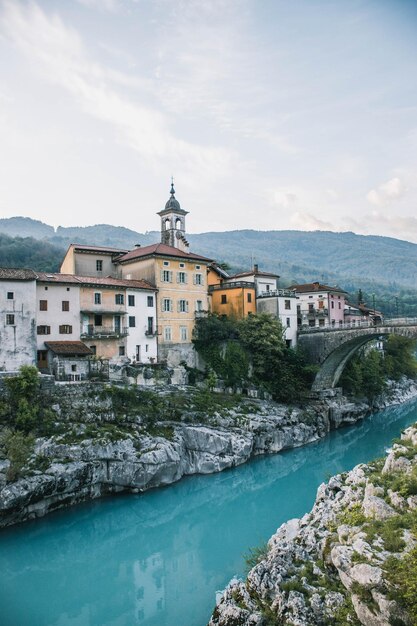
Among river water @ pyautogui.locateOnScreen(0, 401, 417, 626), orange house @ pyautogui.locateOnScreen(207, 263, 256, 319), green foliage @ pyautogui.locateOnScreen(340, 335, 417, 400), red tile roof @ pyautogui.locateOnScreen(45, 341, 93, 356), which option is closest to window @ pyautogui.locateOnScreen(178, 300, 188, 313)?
orange house @ pyautogui.locateOnScreen(207, 263, 256, 319)

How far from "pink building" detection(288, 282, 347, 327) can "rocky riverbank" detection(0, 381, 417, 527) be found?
2215 cm

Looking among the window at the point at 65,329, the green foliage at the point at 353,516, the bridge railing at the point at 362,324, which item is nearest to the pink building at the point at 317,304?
the bridge railing at the point at 362,324

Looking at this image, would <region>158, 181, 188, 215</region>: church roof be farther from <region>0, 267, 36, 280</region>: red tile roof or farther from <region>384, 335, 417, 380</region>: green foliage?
<region>384, 335, 417, 380</region>: green foliage

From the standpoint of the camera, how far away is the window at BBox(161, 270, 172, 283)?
141 ft

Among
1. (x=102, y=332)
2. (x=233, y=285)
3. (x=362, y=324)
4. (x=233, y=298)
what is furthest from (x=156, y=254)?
(x=362, y=324)

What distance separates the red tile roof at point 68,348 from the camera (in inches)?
1345

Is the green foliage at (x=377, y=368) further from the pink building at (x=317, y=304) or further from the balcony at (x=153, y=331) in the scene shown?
the balcony at (x=153, y=331)

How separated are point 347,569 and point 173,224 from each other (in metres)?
43.3

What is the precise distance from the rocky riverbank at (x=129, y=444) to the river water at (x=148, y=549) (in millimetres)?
1008

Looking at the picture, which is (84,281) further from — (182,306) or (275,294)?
(275,294)

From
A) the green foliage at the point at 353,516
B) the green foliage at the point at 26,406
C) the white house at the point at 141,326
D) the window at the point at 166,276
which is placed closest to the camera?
the green foliage at the point at 353,516

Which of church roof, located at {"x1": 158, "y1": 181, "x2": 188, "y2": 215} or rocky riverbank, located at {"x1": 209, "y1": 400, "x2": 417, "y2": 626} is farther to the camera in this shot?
church roof, located at {"x1": 158, "y1": 181, "x2": 188, "y2": 215}

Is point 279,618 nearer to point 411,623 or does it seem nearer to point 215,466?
point 411,623

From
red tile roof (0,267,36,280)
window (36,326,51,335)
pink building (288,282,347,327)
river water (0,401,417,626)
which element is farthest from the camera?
pink building (288,282,347,327)
